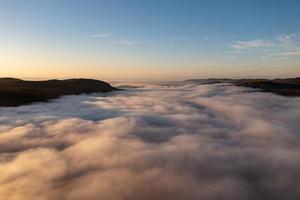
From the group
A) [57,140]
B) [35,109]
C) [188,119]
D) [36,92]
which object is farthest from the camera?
[36,92]

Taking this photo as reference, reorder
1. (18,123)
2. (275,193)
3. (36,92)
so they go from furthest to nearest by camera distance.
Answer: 1. (36,92)
2. (18,123)
3. (275,193)

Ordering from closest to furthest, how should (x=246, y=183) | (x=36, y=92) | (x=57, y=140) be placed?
(x=246, y=183) < (x=57, y=140) < (x=36, y=92)

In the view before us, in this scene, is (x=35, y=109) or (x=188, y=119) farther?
(x=35, y=109)

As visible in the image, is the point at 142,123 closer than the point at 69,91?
Yes

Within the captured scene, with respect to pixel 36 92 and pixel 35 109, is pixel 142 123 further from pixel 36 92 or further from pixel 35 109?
pixel 36 92

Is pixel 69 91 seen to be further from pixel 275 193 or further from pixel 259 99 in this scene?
pixel 275 193

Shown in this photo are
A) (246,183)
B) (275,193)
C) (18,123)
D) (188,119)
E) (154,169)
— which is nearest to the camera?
(275,193)

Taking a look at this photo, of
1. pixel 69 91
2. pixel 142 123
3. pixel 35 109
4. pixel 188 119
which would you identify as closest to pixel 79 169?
pixel 142 123

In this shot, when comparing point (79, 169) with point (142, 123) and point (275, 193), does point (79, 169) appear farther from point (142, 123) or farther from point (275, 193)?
point (142, 123)

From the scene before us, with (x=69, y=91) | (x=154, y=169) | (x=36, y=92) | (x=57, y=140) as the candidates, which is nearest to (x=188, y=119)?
(x=57, y=140)
